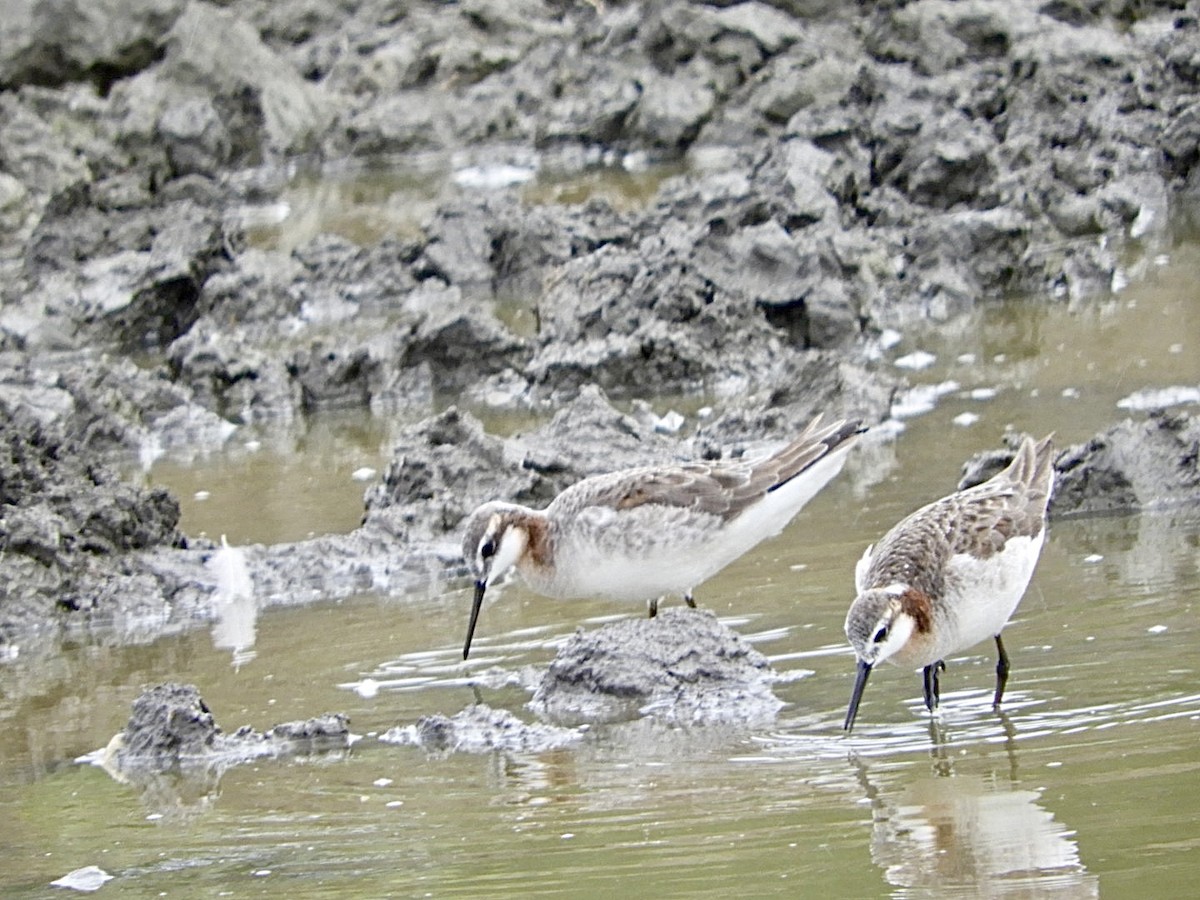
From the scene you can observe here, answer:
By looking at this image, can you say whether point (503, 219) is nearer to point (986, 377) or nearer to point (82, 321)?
point (82, 321)

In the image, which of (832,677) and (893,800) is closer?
(893,800)

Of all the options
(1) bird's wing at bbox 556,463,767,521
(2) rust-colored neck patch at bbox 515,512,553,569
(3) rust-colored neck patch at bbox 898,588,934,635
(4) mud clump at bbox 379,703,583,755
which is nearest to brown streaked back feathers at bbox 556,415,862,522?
(1) bird's wing at bbox 556,463,767,521

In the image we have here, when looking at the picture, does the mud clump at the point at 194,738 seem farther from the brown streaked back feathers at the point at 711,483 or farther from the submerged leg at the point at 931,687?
the submerged leg at the point at 931,687

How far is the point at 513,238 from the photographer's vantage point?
17469mm

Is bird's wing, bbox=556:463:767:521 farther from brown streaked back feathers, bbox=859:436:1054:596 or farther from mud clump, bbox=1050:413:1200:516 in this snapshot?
mud clump, bbox=1050:413:1200:516

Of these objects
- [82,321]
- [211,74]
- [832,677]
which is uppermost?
[211,74]

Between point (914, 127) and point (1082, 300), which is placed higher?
point (914, 127)

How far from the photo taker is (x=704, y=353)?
1388cm

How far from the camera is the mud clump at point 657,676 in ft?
25.2

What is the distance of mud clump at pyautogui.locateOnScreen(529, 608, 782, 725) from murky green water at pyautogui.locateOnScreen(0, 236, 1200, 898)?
184 millimetres

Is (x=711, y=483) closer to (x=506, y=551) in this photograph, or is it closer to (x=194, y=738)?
(x=506, y=551)

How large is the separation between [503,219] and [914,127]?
3799 millimetres

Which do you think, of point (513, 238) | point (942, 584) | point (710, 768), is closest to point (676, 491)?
point (942, 584)

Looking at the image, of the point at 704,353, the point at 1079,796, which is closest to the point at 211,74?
the point at 704,353
